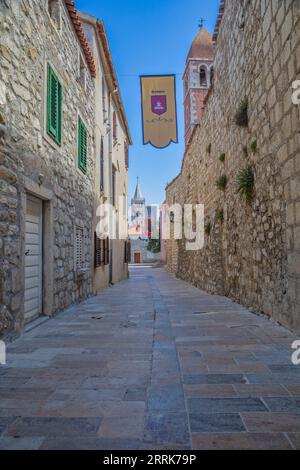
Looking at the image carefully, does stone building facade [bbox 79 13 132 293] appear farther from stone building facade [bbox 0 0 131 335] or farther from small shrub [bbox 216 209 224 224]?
small shrub [bbox 216 209 224 224]

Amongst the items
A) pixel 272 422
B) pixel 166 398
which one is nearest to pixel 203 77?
pixel 166 398

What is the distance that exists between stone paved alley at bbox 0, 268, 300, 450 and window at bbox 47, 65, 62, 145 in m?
3.16

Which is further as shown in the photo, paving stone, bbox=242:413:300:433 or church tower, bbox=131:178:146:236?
church tower, bbox=131:178:146:236

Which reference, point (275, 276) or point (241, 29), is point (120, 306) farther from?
point (241, 29)

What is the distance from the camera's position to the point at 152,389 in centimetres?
270

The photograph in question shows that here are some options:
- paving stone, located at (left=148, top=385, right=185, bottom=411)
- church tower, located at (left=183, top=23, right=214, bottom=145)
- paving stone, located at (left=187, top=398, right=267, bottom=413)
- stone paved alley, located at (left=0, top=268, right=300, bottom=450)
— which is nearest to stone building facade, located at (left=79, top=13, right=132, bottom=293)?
stone paved alley, located at (left=0, top=268, right=300, bottom=450)

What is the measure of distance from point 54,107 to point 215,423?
18.1 feet

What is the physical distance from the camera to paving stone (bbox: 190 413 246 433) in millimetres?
2053

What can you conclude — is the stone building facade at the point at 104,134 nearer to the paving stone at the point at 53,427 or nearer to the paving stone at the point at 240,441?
the paving stone at the point at 53,427

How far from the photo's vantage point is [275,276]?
502cm

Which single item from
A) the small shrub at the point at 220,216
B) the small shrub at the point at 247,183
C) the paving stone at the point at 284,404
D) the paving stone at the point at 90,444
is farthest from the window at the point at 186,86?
the paving stone at the point at 90,444

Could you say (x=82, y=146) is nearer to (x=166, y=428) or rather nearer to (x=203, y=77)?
(x=166, y=428)

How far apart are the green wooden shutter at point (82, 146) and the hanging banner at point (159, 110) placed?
2396mm
